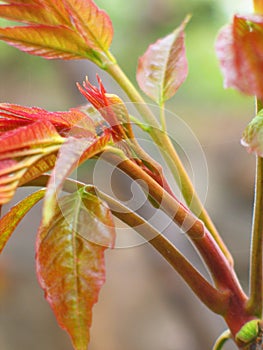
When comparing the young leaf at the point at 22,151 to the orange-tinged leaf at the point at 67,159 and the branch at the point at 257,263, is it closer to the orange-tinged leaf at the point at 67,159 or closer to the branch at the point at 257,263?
the orange-tinged leaf at the point at 67,159

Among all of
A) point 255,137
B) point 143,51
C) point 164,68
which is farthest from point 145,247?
point 143,51

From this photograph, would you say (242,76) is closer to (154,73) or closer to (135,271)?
(154,73)

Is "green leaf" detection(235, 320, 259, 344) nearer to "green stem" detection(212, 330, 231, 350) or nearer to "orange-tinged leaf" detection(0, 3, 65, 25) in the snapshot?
"green stem" detection(212, 330, 231, 350)

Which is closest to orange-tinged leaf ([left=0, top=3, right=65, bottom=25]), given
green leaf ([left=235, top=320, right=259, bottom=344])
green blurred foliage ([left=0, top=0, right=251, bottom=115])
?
green leaf ([left=235, top=320, right=259, bottom=344])

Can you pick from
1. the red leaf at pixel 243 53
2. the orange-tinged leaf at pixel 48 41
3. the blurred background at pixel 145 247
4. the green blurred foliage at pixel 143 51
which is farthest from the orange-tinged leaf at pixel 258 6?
the green blurred foliage at pixel 143 51

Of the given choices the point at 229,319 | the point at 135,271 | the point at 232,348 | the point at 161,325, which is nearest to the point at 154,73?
the point at 229,319

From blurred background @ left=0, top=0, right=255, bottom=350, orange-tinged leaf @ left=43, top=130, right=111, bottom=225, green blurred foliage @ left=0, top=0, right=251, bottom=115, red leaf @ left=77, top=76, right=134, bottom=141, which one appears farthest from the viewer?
green blurred foliage @ left=0, top=0, right=251, bottom=115

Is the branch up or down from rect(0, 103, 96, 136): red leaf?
down

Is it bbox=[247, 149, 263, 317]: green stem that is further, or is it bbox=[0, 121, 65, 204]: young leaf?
bbox=[247, 149, 263, 317]: green stem
